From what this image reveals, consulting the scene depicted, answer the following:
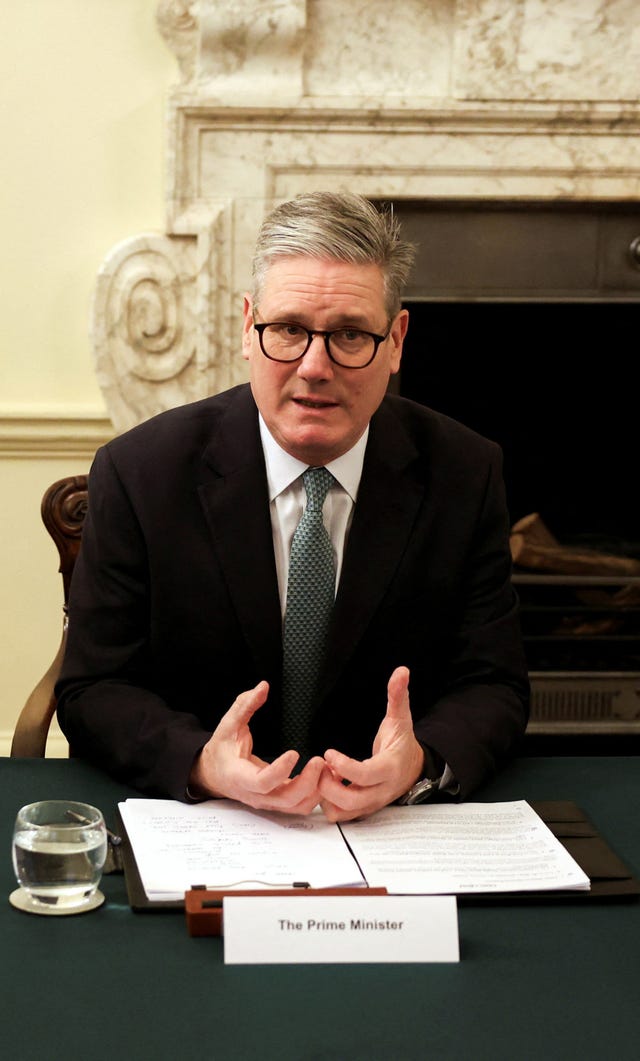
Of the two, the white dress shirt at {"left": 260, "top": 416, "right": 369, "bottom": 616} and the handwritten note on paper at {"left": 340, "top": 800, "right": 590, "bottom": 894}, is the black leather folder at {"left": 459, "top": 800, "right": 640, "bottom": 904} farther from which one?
the white dress shirt at {"left": 260, "top": 416, "right": 369, "bottom": 616}

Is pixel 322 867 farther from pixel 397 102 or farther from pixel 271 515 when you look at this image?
pixel 397 102

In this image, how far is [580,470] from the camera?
374cm

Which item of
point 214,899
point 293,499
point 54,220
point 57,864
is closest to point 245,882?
point 214,899

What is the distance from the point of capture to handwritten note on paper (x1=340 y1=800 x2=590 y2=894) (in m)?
1.17

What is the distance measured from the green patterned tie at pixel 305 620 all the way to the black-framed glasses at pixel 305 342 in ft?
0.69

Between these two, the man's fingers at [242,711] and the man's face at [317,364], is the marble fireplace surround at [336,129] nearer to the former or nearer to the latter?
the man's face at [317,364]

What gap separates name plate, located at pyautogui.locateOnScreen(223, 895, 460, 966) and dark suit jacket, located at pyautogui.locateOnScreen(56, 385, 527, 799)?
0.54 meters

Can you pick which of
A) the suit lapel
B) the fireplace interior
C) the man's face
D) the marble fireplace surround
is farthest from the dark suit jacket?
the fireplace interior

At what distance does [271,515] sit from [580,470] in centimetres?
215

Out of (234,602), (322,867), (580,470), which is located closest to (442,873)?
Result: (322,867)

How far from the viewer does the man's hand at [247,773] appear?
4.17ft

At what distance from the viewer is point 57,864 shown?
43.6 inches

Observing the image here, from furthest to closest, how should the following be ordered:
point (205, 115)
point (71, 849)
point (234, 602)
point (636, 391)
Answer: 1. point (636, 391)
2. point (205, 115)
3. point (234, 602)
4. point (71, 849)

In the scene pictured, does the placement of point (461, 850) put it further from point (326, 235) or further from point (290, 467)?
point (326, 235)
